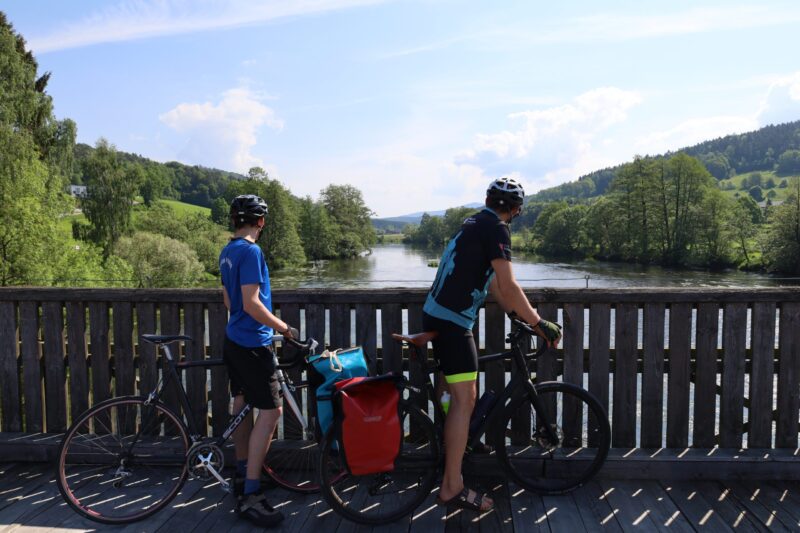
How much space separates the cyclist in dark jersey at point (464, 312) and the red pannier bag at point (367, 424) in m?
0.36

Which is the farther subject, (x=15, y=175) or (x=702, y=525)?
(x=15, y=175)

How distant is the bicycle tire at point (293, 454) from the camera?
398cm

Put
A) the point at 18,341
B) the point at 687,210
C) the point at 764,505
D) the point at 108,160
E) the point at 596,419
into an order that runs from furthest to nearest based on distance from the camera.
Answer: the point at 687,210
the point at 108,160
the point at 18,341
the point at 596,419
the point at 764,505

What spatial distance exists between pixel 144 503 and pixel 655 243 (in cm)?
6214

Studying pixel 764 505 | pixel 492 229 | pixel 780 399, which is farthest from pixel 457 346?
pixel 780 399

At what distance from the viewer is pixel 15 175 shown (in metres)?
24.9

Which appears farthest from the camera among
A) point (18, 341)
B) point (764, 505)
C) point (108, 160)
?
point (108, 160)

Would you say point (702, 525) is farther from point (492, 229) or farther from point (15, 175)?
point (15, 175)

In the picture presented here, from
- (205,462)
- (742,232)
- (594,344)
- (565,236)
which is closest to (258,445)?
(205,462)

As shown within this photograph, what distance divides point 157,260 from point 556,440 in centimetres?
3793

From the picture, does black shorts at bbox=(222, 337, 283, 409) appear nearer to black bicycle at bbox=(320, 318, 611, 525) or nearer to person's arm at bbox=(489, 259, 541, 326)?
black bicycle at bbox=(320, 318, 611, 525)

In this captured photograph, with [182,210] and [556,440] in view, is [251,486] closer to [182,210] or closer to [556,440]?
[556,440]

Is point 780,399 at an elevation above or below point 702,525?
above

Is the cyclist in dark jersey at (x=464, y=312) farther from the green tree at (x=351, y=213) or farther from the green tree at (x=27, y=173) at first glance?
the green tree at (x=351, y=213)
